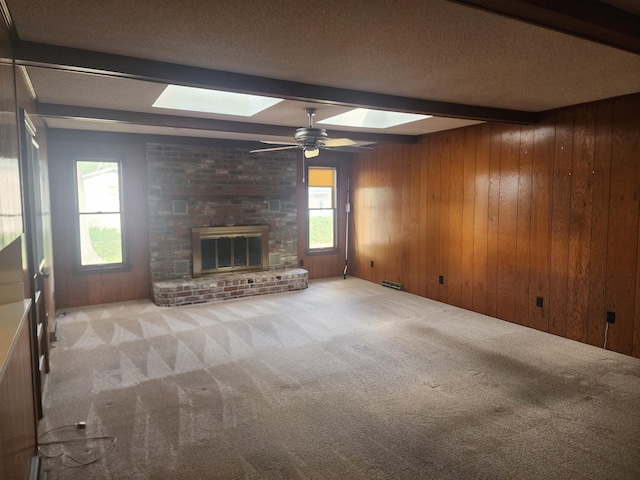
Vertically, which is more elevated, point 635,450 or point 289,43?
point 289,43

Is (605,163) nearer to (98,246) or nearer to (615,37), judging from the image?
(615,37)

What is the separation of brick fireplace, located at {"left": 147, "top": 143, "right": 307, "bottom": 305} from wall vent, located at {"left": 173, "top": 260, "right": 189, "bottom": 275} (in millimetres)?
14

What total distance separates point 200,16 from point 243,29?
0.79 ft

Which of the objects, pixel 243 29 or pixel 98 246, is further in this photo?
pixel 98 246

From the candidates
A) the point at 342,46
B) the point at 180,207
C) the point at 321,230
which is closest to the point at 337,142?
the point at 342,46

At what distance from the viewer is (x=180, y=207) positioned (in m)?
6.29

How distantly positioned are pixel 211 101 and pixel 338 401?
3.27m

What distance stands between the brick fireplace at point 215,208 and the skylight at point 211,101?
1.86 m

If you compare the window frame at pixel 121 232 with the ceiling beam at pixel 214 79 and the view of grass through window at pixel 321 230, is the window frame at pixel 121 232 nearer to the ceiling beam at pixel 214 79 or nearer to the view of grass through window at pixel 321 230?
the view of grass through window at pixel 321 230

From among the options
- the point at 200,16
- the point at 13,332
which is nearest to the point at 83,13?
the point at 200,16

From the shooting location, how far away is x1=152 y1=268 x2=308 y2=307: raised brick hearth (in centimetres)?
582

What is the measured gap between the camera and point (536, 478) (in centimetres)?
226

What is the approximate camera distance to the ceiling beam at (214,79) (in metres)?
2.48

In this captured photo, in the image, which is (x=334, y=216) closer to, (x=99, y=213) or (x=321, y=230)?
(x=321, y=230)
